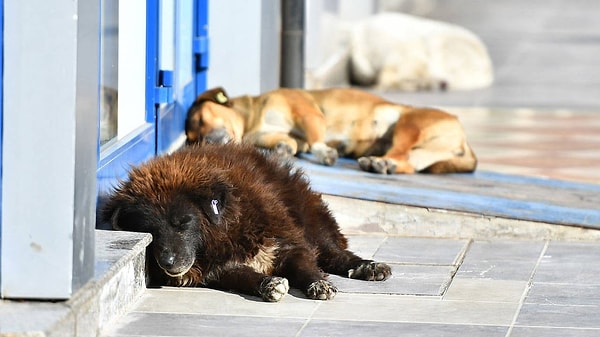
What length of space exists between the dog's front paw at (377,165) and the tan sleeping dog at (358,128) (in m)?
0.01

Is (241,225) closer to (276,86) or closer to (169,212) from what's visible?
(169,212)

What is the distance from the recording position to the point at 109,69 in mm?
5754

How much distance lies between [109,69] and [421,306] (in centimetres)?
194

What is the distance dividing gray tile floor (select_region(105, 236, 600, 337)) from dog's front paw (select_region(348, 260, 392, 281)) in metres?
0.04

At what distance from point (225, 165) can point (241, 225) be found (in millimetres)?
357

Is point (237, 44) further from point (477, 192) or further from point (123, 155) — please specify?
point (123, 155)

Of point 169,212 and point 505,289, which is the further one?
point 505,289

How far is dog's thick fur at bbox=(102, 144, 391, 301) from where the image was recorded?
16.0 ft

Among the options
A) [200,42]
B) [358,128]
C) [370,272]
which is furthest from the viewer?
[358,128]

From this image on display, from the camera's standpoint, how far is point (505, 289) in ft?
17.2

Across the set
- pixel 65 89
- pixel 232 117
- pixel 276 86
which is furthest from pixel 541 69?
pixel 65 89

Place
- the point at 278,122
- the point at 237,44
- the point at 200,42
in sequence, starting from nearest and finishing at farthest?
the point at 200,42, the point at 278,122, the point at 237,44

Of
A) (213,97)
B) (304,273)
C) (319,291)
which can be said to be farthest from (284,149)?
(319,291)

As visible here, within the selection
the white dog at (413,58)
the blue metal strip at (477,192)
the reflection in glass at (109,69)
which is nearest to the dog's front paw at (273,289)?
the reflection in glass at (109,69)
